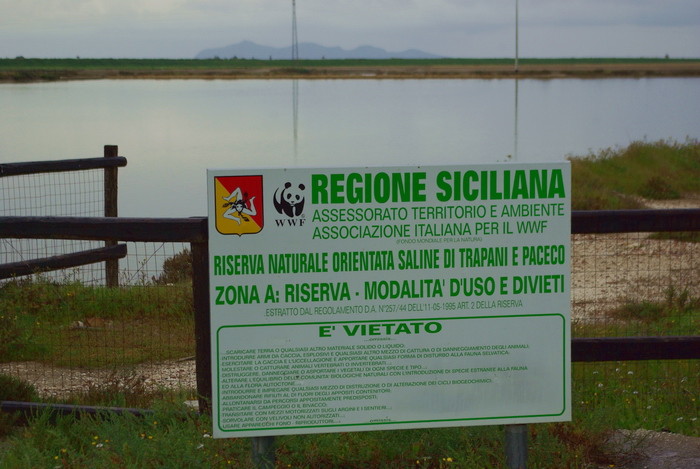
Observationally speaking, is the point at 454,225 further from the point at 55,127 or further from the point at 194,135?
the point at 55,127

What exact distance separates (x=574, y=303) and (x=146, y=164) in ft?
125

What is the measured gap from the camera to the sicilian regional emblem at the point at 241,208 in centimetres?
379

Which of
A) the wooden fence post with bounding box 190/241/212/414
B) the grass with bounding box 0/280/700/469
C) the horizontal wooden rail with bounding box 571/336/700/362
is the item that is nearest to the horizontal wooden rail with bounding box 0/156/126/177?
the grass with bounding box 0/280/700/469

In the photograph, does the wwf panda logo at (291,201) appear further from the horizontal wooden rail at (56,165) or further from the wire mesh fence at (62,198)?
the wire mesh fence at (62,198)

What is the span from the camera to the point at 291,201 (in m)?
3.83

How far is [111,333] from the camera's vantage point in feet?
25.2

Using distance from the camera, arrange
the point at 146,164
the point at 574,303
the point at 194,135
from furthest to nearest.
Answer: the point at 194,135
the point at 146,164
the point at 574,303

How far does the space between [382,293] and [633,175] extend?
64.9 ft

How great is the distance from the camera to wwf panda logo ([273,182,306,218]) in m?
3.82

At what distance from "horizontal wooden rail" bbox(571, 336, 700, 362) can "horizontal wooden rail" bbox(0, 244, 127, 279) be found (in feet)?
16.8

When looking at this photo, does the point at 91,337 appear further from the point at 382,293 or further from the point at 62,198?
the point at 62,198

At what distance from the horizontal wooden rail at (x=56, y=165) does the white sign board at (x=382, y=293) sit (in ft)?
19.5

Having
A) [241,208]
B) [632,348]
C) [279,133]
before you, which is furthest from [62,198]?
[279,133]

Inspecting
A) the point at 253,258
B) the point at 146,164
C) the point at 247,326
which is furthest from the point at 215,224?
the point at 146,164
